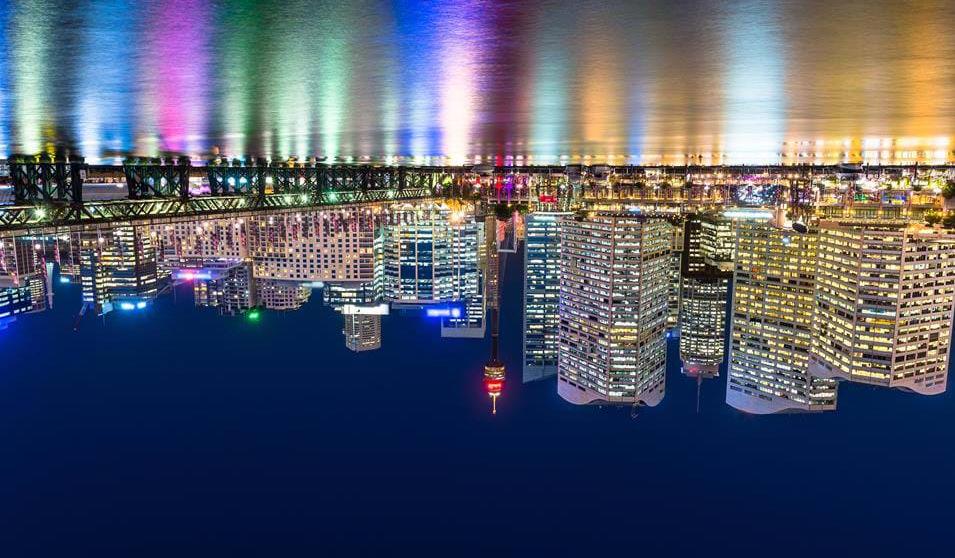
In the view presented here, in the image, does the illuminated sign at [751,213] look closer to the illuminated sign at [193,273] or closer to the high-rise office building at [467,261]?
the high-rise office building at [467,261]

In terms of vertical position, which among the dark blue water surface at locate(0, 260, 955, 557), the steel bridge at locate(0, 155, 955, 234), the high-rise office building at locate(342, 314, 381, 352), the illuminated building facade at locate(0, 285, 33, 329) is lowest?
the dark blue water surface at locate(0, 260, 955, 557)

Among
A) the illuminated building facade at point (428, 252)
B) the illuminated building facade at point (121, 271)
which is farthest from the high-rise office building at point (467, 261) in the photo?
the illuminated building facade at point (121, 271)

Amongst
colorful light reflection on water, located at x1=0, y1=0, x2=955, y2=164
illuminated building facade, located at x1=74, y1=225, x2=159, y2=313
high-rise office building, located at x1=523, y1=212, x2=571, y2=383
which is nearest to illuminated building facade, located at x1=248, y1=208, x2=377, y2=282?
illuminated building facade, located at x1=74, y1=225, x2=159, y2=313

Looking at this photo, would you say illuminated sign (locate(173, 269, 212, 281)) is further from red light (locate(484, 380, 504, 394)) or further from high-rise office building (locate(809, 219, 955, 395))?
high-rise office building (locate(809, 219, 955, 395))

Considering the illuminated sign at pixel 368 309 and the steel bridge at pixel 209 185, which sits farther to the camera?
the illuminated sign at pixel 368 309

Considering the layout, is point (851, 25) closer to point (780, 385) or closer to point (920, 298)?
point (920, 298)
